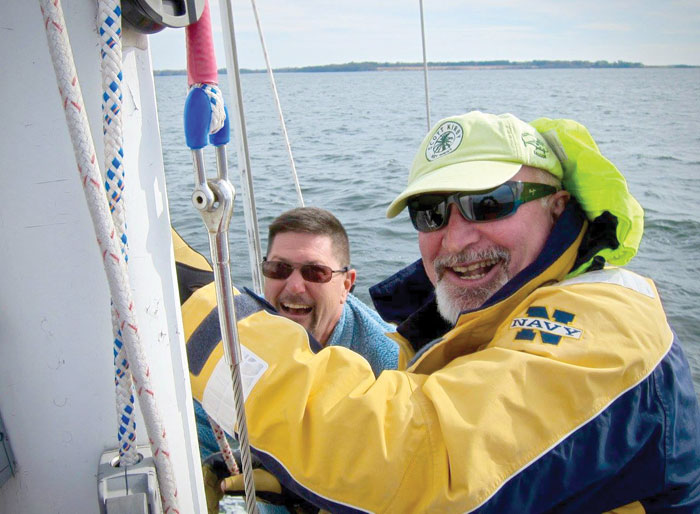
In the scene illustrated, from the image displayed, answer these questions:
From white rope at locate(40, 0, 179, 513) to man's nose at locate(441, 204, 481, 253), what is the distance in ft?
4.05

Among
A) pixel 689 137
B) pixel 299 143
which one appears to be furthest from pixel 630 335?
pixel 689 137

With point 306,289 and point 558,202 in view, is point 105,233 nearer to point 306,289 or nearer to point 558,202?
point 558,202

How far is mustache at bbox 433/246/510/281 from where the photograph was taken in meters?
1.80

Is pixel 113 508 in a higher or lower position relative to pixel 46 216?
lower

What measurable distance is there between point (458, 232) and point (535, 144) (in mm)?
358

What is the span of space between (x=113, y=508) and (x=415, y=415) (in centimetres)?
55

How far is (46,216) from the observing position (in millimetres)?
733

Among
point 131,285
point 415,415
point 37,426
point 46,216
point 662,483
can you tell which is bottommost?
point 662,483

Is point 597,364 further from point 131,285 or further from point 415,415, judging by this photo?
point 131,285

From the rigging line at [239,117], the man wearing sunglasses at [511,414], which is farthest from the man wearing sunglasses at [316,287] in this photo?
the man wearing sunglasses at [511,414]

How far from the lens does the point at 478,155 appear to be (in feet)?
5.87

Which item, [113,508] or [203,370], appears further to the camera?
[203,370]

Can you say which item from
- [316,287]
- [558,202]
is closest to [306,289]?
[316,287]

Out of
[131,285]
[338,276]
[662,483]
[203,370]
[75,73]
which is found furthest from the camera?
[338,276]
